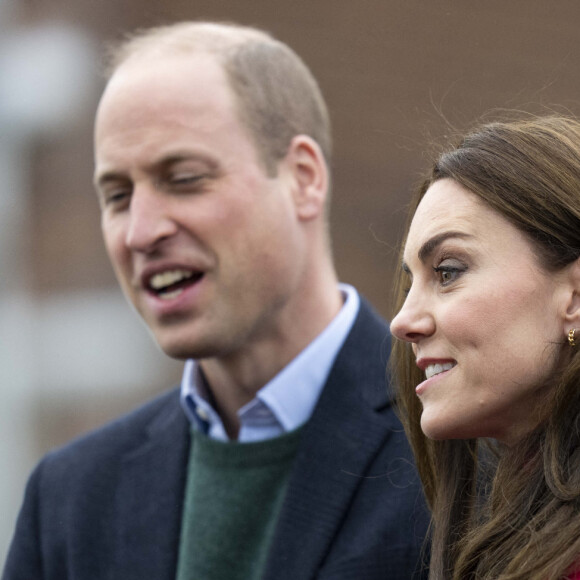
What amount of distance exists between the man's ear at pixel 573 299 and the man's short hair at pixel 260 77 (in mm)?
1426

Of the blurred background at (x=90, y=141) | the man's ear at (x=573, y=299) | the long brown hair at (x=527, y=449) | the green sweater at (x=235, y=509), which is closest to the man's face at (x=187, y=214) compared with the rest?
the green sweater at (x=235, y=509)

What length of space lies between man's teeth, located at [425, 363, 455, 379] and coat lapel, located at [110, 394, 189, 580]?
1272mm

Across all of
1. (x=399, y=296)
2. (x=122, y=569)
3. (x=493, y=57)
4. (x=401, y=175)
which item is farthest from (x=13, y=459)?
(x=399, y=296)

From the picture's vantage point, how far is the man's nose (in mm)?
3027

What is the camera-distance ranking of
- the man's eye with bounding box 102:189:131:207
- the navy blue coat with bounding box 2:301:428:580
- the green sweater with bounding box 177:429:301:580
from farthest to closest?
the man's eye with bounding box 102:189:131:207 → the green sweater with bounding box 177:429:301:580 → the navy blue coat with bounding box 2:301:428:580

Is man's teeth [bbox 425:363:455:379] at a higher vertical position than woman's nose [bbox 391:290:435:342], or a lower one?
lower

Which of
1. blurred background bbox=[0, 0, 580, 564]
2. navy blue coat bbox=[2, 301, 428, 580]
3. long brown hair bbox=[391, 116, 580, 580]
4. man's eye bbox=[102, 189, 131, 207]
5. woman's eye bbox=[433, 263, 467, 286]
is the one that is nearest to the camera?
long brown hair bbox=[391, 116, 580, 580]

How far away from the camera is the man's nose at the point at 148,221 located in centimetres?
303

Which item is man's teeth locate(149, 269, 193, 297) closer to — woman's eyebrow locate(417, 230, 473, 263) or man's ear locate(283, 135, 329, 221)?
man's ear locate(283, 135, 329, 221)

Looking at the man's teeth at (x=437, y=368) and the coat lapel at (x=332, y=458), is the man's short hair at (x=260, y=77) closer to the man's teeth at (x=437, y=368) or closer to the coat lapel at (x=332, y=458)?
the coat lapel at (x=332, y=458)

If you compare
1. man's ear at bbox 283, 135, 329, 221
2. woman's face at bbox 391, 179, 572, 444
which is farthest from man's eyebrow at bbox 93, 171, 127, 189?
woman's face at bbox 391, 179, 572, 444

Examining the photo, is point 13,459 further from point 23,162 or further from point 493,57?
point 493,57

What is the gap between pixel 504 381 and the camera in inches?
77.5

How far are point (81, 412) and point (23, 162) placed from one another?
6.60ft
